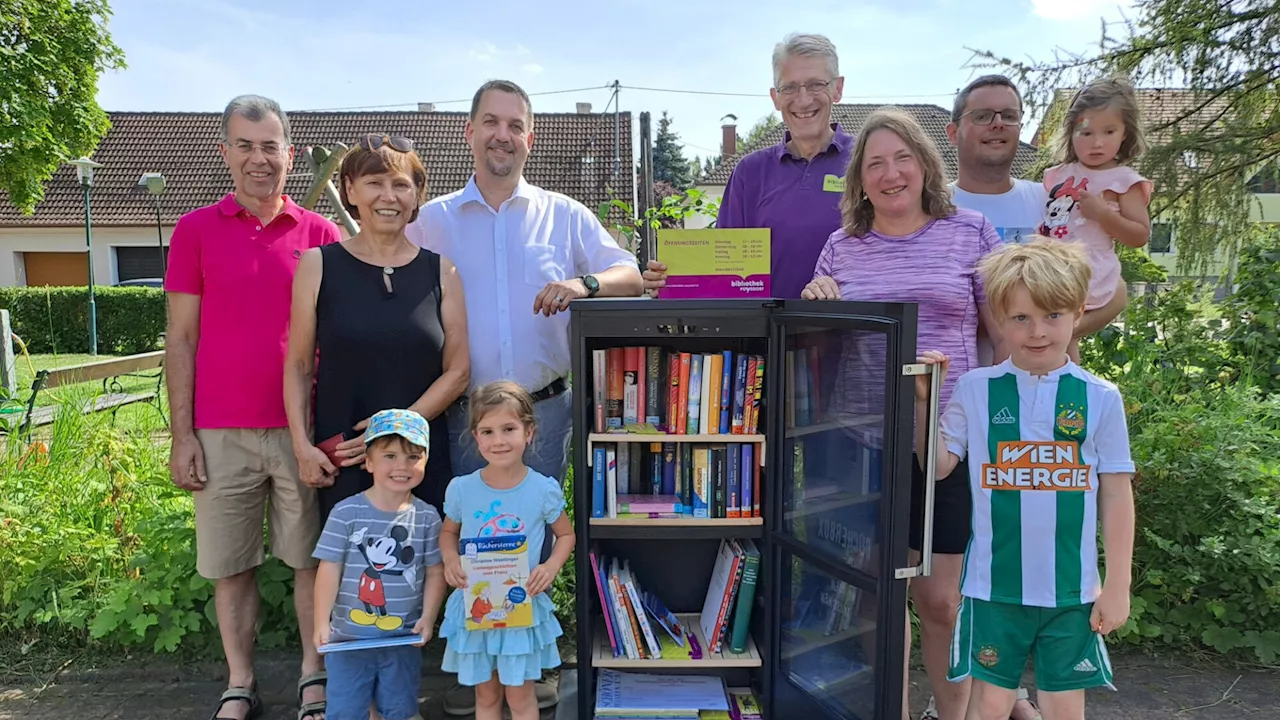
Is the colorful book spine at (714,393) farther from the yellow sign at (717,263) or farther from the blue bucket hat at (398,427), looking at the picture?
the blue bucket hat at (398,427)

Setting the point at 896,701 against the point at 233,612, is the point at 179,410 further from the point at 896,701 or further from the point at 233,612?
the point at 896,701

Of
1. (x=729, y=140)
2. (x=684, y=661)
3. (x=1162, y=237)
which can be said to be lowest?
(x=684, y=661)

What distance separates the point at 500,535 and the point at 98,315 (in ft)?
60.3

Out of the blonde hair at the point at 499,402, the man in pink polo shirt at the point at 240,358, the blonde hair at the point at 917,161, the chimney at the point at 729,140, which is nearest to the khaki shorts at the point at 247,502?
the man in pink polo shirt at the point at 240,358

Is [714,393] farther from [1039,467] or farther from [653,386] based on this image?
[1039,467]

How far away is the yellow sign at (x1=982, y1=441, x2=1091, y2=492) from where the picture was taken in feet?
6.57

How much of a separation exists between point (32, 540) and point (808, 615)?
359 centimetres

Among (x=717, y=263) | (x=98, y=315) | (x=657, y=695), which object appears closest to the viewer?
(x=717, y=263)

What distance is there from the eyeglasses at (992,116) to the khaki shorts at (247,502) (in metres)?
2.85

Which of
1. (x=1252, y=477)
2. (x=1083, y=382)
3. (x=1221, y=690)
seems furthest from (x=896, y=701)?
(x=1252, y=477)

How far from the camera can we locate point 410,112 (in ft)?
75.2

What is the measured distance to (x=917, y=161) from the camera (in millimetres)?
2312

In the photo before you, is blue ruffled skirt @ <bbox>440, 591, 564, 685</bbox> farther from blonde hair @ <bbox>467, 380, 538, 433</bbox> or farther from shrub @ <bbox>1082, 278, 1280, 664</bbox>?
shrub @ <bbox>1082, 278, 1280, 664</bbox>

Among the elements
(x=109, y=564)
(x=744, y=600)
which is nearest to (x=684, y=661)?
(x=744, y=600)
